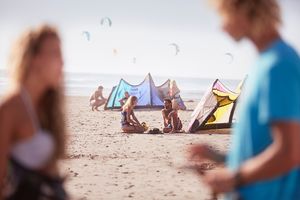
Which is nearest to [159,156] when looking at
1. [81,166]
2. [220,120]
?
[81,166]

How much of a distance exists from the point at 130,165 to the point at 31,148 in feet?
19.5

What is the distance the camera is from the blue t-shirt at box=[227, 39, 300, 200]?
154 centimetres

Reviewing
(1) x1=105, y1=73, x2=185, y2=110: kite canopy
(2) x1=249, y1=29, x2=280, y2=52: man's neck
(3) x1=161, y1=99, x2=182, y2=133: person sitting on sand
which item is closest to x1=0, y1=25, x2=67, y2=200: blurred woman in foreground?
(2) x1=249, y1=29, x2=280, y2=52: man's neck

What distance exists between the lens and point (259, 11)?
1.65 meters

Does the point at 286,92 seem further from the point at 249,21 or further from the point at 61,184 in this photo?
the point at 61,184

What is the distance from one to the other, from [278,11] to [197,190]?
14.9 feet

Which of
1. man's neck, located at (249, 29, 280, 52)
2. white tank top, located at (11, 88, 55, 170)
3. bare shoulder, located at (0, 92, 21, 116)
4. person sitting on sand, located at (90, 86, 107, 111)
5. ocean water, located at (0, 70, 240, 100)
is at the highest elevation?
man's neck, located at (249, 29, 280, 52)

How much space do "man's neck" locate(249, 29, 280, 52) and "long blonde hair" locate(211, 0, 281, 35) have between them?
0.09ft

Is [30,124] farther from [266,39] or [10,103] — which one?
[266,39]

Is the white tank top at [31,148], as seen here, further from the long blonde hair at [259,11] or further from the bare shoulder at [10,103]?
the long blonde hair at [259,11]

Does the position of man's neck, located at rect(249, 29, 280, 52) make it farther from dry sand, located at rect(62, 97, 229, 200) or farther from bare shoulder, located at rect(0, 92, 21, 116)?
dry sand, located at rect(62, 97, 229, 200)

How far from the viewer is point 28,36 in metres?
1.91

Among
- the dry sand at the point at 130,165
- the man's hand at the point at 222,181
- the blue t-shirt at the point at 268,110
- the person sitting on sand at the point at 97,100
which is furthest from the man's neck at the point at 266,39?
the person sitting on sand at the point at 97,100

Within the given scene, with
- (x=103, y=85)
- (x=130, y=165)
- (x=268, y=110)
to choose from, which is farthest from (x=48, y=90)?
(x=103, y=85)
